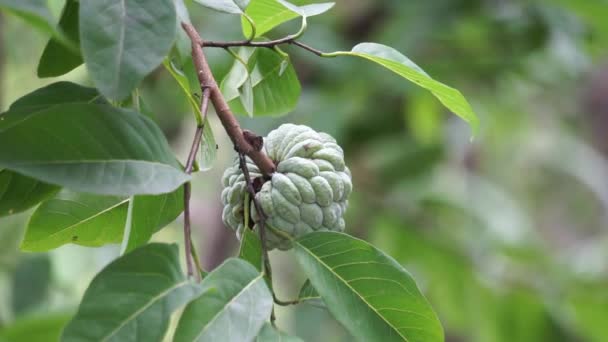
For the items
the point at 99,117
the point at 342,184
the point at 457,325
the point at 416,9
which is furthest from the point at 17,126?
the point at 457,325

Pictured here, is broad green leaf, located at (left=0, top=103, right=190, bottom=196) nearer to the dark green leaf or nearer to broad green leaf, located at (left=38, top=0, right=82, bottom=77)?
broad green leaf, located at (left=38, top=0, right=82, bottom=77)

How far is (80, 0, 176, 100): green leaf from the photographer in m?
0.72

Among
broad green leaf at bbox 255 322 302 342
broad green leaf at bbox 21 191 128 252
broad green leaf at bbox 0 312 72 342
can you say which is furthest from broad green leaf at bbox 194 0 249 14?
broad green leaf at bbox 0 312 72 342

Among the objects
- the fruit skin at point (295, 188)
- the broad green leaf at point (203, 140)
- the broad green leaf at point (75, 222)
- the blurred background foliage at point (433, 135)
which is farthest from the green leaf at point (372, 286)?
the blurred background foliage at point (433, 135)

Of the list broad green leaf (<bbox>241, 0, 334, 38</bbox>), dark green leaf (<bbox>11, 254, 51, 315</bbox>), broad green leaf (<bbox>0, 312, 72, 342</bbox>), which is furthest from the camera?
dark green leaf (<bbox>11, 254, 51, 315</bbox>)

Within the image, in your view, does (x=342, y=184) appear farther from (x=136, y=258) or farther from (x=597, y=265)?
(x=597, y=265)

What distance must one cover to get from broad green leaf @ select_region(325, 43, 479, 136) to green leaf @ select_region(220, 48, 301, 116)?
119 millimetres

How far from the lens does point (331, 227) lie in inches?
39.1

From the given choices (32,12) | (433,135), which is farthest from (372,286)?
(433,135)

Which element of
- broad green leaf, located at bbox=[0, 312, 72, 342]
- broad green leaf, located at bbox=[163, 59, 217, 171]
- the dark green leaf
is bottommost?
the dark green leaf

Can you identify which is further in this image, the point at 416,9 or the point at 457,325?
the point at 457,325

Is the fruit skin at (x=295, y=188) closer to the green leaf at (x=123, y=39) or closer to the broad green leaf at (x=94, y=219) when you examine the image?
the broad green leaf at (x=94, y=219)

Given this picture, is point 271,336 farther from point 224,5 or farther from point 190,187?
point 224,5

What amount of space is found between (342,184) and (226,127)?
17cm
